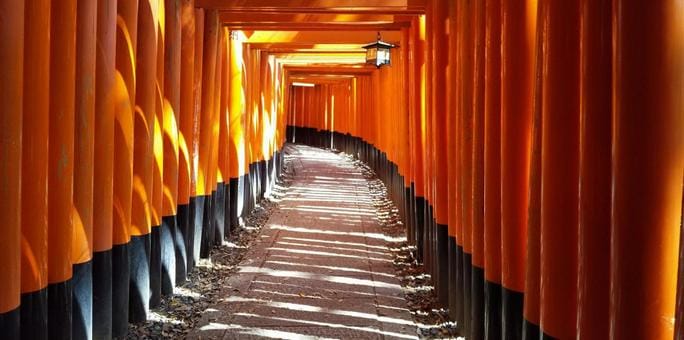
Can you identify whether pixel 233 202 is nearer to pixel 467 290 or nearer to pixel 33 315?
pixel 467 290

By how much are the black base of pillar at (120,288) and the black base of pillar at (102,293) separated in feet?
1.39

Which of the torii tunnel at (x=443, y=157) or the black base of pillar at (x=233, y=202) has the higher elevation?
the torii tunnel at (x=443, y=157)

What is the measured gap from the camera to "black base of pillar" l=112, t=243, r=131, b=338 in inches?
249

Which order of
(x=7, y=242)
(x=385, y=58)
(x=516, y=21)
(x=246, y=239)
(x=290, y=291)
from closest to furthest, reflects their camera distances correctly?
1. (x=7, y=242)
2. (x=516, y=21)
3. (x=290, y=291)
4. (x=385, y=58)
5. (x=246, y=239)

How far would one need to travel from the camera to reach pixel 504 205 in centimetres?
461

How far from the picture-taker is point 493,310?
4961mm

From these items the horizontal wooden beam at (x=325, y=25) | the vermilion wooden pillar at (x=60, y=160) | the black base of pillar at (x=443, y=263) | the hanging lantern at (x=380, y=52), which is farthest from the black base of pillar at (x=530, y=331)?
the horizontal wooden beam at (x=325, y=25)

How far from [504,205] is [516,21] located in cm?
115

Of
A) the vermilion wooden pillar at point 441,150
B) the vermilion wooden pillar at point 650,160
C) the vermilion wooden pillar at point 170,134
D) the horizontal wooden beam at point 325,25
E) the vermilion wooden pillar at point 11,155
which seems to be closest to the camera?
the vermilion wooden pillar at point 650,160

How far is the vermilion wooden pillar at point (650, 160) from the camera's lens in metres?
2.57

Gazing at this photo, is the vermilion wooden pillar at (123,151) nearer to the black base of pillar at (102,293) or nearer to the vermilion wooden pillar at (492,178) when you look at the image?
the black base of pillar at (102,293)

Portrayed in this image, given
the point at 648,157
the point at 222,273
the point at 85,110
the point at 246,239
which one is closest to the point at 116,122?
the point at 85,110

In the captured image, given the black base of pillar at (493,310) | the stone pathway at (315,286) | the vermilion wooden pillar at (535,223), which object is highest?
the vermilion wooden pillar at (535,223)

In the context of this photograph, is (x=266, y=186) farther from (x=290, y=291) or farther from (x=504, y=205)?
(x=504, y=205)
